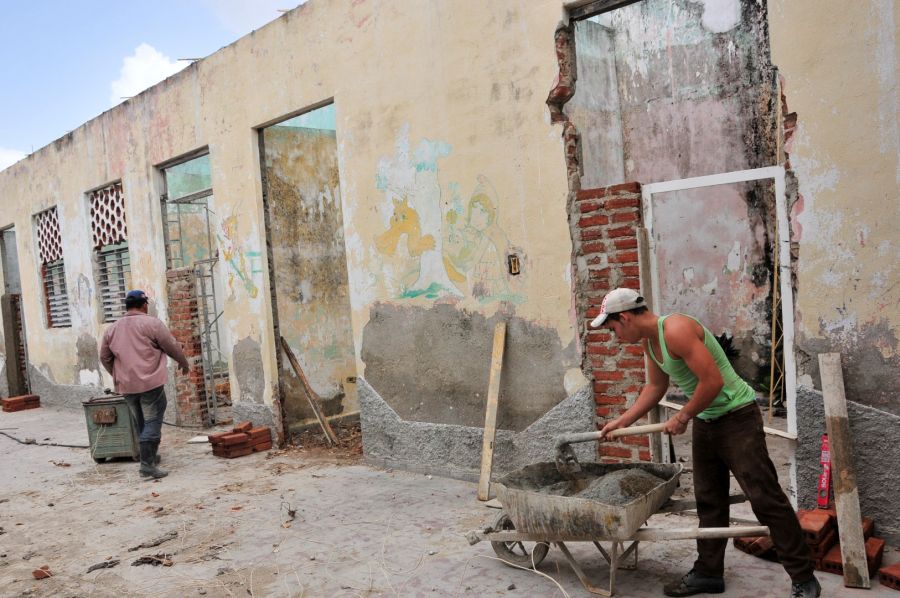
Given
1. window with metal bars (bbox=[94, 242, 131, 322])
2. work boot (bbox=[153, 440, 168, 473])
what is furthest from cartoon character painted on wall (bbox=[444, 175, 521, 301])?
window with metal bars (bbox=[94, 242, 131, 322])

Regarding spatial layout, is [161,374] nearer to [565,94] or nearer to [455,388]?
[455,388]

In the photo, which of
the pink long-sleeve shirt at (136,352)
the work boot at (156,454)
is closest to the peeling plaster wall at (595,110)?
the pink long-sleeve shirt at (136,352)

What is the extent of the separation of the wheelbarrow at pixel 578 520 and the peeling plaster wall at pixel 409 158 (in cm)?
128

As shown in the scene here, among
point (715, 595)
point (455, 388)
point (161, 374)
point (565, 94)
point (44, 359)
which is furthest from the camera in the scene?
point (44, 359)

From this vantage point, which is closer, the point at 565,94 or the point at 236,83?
the point at 565,94

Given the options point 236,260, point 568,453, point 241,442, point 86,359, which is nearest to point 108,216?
point 86,359

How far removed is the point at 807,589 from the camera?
11.1 ft

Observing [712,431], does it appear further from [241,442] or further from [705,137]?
[705,137]

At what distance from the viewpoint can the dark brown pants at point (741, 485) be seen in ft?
11.1

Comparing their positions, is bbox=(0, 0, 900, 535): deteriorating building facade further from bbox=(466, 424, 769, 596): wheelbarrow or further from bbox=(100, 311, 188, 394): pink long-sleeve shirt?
bbox=(100, 311, 188, 394): pink long-sleeve shirt

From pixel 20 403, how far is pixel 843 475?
1447cm

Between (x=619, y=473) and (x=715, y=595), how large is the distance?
0.78 metres

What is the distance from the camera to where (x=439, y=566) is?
14.4 ft

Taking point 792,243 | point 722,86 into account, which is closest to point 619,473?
point 792,243
